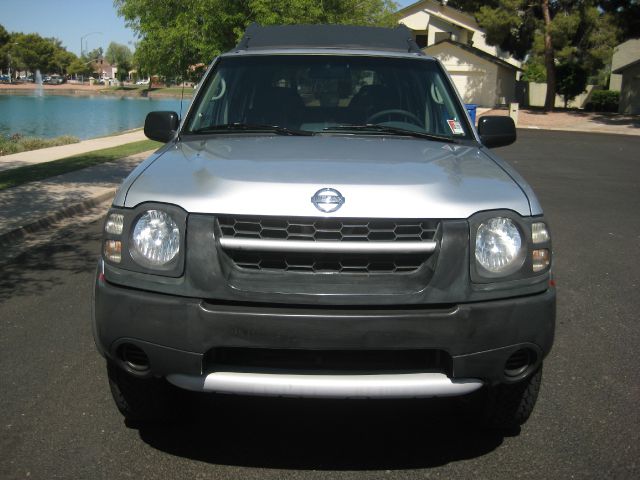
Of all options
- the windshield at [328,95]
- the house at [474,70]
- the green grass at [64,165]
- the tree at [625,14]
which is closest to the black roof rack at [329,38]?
the windshield at [328,95]

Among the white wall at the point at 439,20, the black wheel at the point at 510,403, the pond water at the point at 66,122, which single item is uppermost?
the white wall at the point at 439,20

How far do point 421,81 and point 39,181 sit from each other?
869 centimetres

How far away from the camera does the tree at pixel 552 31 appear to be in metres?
40.9

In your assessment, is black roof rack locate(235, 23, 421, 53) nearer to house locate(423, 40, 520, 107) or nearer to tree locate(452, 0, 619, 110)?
tree locate(452, 0, 619, 110)

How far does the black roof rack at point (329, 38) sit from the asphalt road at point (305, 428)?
234cm

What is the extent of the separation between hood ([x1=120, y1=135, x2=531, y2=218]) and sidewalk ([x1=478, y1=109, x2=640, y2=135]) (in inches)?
1240

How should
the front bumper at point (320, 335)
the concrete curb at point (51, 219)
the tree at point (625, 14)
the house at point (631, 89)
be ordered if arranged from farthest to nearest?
the house at point (631, 89) < the tree at point (625, 14) < the concrete curb at point (51, 219) < the front bumper at point (320, 335)

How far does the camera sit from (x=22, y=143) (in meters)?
20.1

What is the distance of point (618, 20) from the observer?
40.6 metres

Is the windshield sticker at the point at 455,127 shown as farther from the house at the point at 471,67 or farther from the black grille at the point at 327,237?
the house at the point at 471,67

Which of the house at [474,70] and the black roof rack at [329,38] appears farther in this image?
the house at [474,70]

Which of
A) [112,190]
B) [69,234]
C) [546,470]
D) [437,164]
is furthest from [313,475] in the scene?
[112,190]

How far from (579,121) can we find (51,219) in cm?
3456

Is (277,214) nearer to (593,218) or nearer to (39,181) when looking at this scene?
(593,218)
